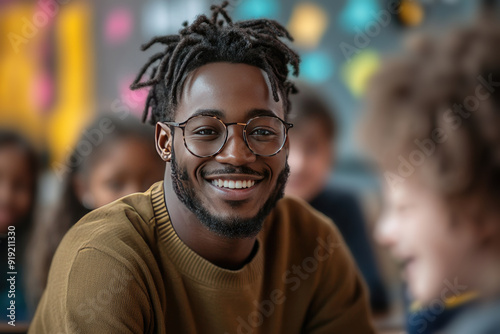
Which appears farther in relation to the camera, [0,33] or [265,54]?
[0,33]

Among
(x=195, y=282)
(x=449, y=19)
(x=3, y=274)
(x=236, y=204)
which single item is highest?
(x=449, y=19)

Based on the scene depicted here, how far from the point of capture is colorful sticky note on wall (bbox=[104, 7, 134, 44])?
140 cm

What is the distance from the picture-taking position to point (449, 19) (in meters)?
1.56

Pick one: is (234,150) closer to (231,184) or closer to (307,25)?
(231,184)

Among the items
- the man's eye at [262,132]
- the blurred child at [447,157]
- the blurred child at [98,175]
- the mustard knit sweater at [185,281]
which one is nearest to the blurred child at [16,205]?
the blurred child at [98,175]

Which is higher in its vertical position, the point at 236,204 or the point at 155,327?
the point at 236,204

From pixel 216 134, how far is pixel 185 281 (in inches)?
9.0

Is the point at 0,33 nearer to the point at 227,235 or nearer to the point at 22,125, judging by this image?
the point at 22,125

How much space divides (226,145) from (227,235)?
0.13 m

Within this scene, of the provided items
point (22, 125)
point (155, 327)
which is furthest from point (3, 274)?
point (155, 327)

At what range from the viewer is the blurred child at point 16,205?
1.23 metres

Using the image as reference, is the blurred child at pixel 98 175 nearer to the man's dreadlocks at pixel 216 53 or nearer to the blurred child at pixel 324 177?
the man's dreadlocks at pixel 216 53

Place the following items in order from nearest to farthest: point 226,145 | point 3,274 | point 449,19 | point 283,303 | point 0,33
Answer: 1. point 226,145
2. point 283,303
3. point 3,274
4. point 0,33
5. point 449,19

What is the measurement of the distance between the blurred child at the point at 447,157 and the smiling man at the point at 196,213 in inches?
10.9
